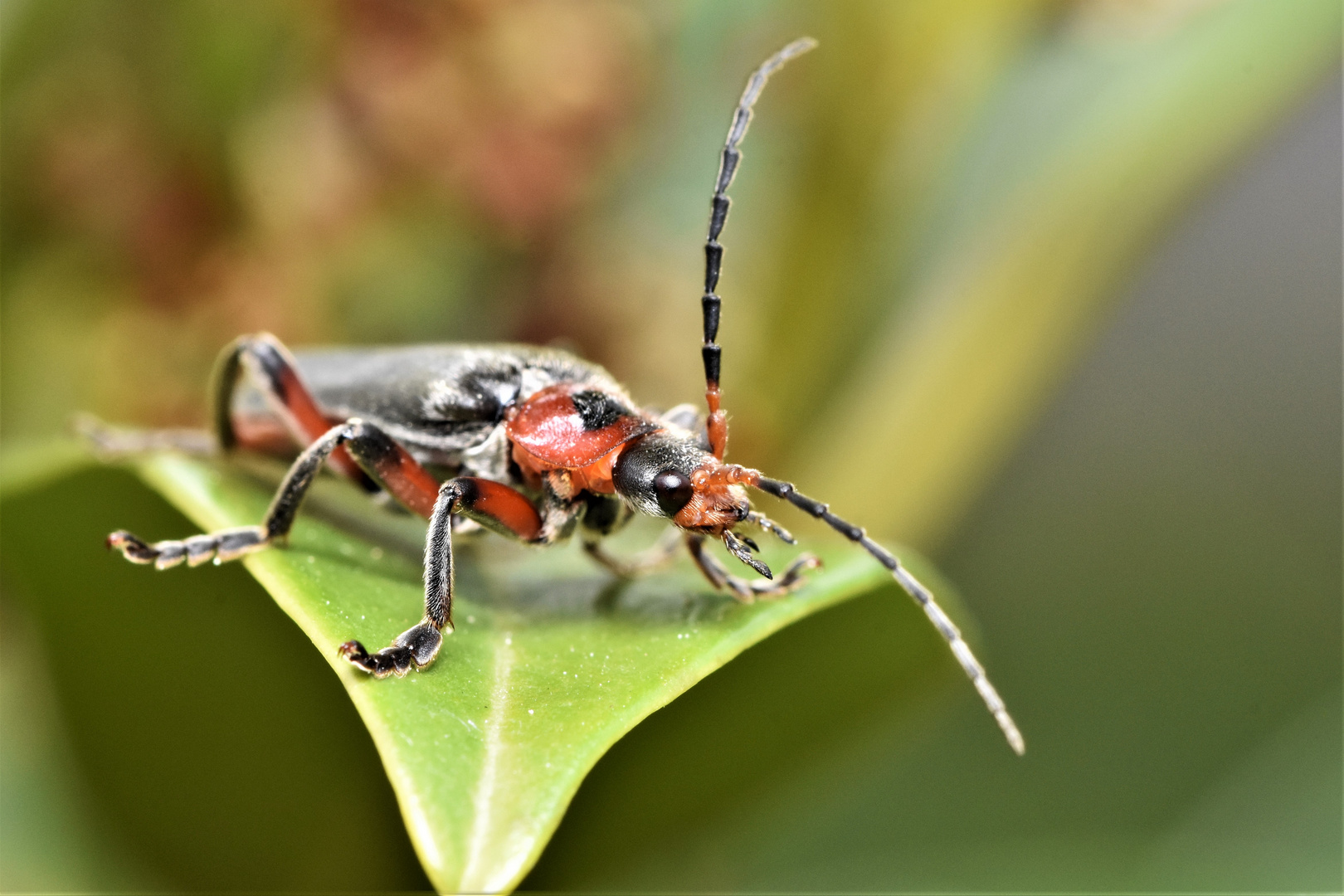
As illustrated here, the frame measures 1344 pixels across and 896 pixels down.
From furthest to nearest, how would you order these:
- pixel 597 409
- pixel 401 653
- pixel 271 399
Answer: pixel 271 399 < pixel 597 409 < pixel 401 653

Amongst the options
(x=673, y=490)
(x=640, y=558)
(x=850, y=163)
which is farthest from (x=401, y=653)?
(x=850, y=163)

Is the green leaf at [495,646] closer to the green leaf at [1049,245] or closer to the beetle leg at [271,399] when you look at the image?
the beetle leg at [271,399]

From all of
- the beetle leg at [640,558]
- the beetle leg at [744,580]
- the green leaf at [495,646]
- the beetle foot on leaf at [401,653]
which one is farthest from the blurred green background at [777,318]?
the beetle foot on leaf at [401,653]

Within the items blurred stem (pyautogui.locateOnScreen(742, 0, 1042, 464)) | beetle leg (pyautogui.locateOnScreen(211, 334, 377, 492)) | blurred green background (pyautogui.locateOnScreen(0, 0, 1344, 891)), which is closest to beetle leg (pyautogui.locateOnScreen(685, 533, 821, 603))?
blurred green background (pyautogui.locateOnScreen(0, 0, 1344, 891))

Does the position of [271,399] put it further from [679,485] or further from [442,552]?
[679,485]

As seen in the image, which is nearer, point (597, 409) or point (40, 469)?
point (40, 469)

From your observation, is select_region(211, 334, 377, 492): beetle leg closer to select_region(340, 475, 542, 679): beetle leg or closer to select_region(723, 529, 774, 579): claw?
select_region(340, 475, 542, 679): beetle leg

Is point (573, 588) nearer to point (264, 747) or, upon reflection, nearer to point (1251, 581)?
point (264, 747)
